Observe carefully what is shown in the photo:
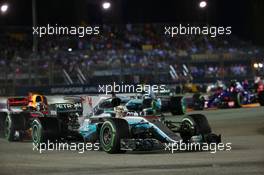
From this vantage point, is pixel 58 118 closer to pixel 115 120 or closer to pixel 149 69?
pixel 115 120

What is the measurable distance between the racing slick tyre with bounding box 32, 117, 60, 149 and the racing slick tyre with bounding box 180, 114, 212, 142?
277cm

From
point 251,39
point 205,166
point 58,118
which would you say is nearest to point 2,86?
point 58,118

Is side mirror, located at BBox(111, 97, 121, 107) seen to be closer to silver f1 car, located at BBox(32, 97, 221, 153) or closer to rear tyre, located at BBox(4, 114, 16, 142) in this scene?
silver f1 car, located at BBox(32, 97, 221, 153)

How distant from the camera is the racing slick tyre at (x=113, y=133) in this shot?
1198 cm

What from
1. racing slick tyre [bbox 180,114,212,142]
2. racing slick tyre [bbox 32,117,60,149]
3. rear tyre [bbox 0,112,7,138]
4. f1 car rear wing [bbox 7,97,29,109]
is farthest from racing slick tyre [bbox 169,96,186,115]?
racing slick tyre [bbox 180,114,212,142]

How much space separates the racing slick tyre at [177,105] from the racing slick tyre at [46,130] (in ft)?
30.1

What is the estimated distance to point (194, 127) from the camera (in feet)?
42.5

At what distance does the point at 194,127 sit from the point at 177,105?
10.0 metres

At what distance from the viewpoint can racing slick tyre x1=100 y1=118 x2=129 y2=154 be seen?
11984 mm

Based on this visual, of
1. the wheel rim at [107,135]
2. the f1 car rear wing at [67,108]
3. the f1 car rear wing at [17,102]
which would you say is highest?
the f1 car rear wing at [17,102]

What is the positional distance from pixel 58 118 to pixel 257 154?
15.8ft

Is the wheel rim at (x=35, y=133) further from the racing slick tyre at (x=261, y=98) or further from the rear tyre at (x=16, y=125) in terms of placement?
the racing slick tyre at (x=261, y=98)

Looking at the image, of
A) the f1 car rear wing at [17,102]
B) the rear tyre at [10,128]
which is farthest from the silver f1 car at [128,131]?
the f1 car rear wing at [17,102]

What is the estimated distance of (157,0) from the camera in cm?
3897
